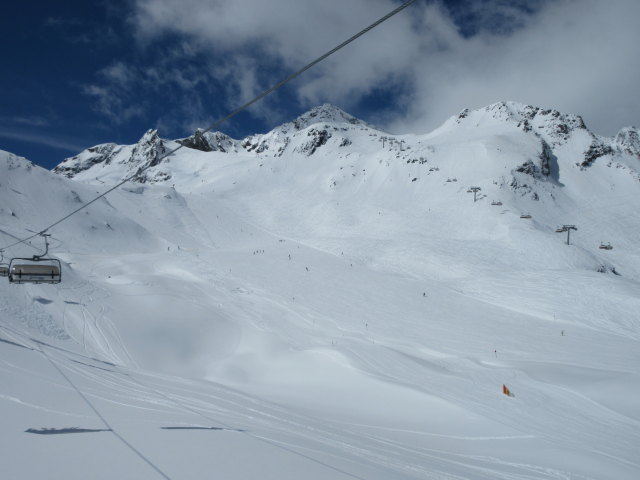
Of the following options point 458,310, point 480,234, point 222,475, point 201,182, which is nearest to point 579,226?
point 480,234

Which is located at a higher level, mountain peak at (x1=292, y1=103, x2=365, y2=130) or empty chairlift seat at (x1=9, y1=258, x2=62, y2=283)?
mountain peak at (x1=292, y1=103, x2=365, y2=130)

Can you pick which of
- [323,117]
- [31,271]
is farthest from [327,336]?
[323,117]

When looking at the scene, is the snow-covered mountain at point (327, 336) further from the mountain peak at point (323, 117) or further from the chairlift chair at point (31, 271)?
the mountain peak at point (323, 117)

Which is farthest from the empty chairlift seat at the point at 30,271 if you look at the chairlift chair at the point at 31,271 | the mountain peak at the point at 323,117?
the mountain peak at the point at 323,117

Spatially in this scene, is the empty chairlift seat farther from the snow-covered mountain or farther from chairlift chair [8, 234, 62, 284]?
the snow-covered mountain

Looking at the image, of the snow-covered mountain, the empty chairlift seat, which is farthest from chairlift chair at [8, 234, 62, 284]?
the snow-covered mountain

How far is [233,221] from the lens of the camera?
54.2 meters

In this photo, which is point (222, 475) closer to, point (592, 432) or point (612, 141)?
point (592, 432)

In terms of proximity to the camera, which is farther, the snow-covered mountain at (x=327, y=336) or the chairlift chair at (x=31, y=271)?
the chairlift chair at (x=31, y=271)

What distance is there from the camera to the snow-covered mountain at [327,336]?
18.9ft

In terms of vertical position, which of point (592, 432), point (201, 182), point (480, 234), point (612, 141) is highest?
point (612, 141)

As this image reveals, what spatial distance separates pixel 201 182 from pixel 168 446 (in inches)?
3521

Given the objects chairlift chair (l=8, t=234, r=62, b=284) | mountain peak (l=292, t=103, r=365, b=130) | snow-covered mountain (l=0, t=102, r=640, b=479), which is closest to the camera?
snow-covered mountain (l=0, t=102, r=640, b=479)

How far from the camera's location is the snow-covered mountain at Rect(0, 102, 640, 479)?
5758 mm
